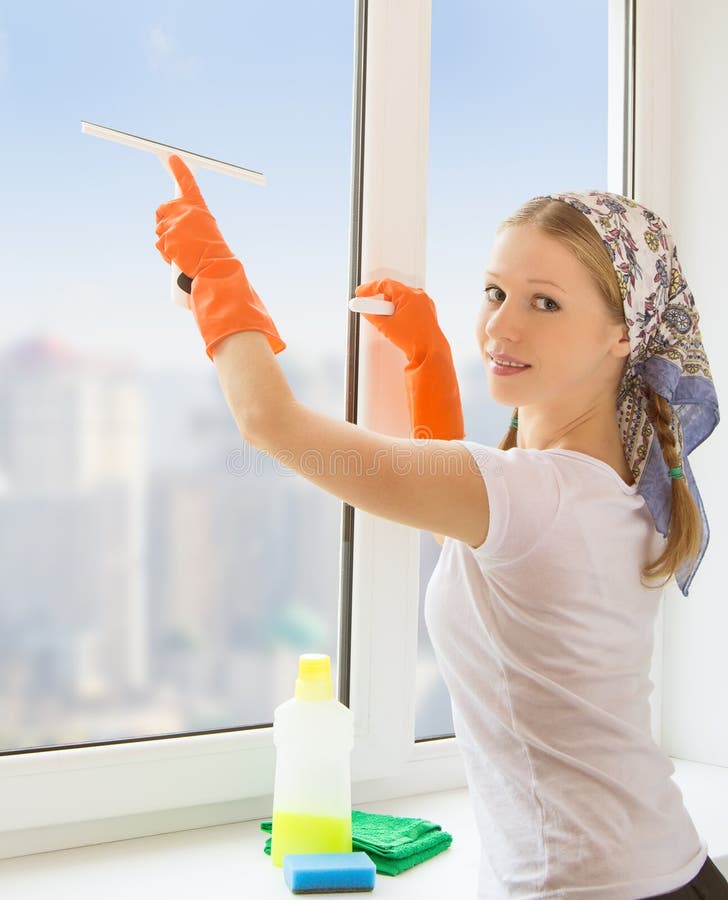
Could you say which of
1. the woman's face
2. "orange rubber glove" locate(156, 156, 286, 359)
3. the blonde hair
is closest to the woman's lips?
the woman's face

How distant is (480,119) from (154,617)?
0.90 metres

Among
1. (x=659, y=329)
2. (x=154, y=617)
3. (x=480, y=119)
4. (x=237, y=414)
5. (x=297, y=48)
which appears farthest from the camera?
(x=480, y=119)

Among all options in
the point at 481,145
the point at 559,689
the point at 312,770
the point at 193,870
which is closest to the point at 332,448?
the point at 559,689

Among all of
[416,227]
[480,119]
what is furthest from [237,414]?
[480,119]

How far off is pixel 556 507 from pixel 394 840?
1.60ft

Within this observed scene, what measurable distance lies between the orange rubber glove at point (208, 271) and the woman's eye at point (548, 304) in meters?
0.27

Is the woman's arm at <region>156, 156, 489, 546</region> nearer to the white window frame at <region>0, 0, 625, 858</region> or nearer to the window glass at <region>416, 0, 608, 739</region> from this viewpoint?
the white window frame at <region>0, 0, 625, 858</region>

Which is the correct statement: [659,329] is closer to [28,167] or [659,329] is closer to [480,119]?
[480,119]

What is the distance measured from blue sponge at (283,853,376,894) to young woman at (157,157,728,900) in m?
0.15

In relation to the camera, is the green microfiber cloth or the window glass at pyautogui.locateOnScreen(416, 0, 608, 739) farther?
the window glass at pyautogui.locateOnScreen(416, 0, 608, 739)

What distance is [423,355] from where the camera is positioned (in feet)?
3.72

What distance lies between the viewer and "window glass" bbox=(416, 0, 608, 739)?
1303 mm

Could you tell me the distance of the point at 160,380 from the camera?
106cm

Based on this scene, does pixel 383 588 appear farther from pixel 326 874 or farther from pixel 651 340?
pixel 651 340
